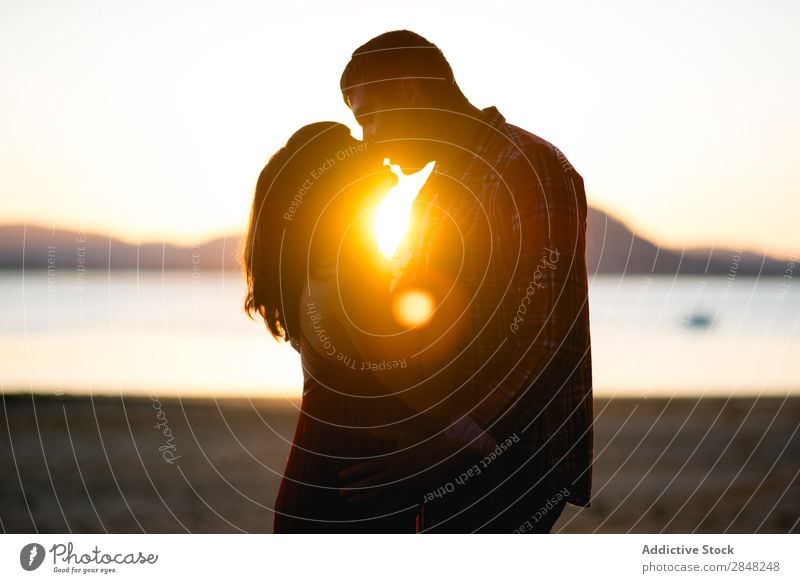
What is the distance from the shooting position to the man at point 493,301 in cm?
183

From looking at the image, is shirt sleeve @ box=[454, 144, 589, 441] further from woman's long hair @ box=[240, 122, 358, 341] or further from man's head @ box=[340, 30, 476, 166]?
woman's long hair @ box=[240, 122, 358, 341]

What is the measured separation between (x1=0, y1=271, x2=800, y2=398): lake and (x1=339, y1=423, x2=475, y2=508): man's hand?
141 inches

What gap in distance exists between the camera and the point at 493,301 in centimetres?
192

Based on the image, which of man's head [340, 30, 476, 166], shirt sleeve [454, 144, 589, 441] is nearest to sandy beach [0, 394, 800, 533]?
shirt sleeve [454, 144, 589, 441]

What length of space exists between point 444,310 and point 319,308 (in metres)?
0.36

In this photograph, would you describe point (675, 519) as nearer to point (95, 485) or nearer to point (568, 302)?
point (568, 302)

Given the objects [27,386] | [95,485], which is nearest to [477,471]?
[95,485]

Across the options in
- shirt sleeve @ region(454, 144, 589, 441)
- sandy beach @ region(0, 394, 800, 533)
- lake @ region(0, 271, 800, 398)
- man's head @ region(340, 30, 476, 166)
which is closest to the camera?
shirt sleeve @ region(454, 144, 589, 441)

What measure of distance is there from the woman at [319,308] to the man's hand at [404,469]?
22 mm

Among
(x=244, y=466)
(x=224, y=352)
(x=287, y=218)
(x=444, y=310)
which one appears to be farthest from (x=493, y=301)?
(x=224, y=352)

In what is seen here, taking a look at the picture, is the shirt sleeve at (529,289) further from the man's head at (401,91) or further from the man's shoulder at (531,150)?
the man's head at (401,91)

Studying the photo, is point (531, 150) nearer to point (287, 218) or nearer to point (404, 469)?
point (287, 218)

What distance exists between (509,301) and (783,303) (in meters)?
11.7

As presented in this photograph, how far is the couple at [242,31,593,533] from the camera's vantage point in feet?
6.07
